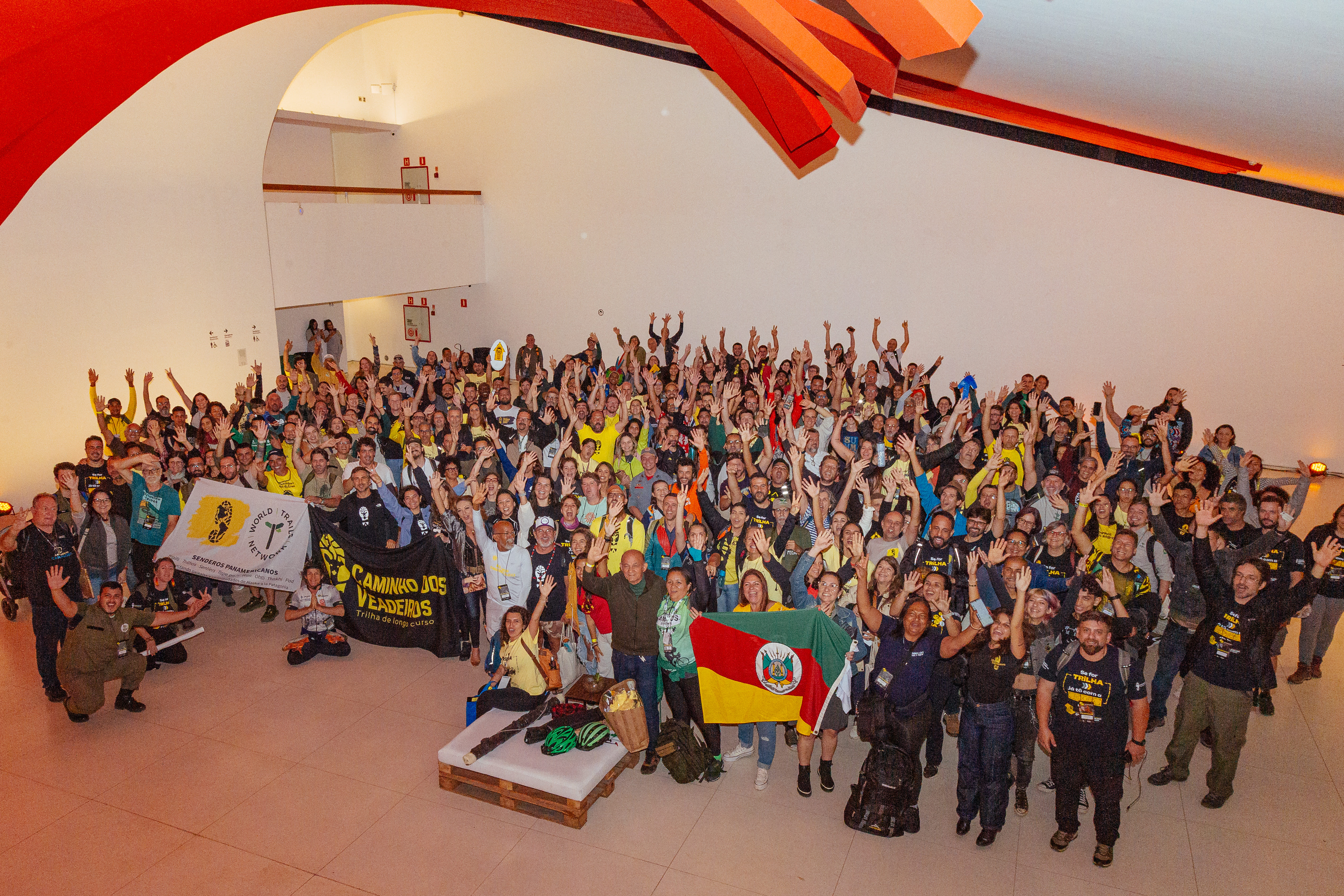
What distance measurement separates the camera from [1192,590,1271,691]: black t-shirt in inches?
191

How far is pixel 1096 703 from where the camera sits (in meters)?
4.56

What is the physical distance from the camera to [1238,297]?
11.8 metres

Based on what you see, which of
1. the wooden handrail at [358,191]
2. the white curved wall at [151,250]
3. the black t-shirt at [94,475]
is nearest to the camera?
the black t-shirt at [94,475]

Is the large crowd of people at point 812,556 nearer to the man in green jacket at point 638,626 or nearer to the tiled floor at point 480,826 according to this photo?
the man in green jacket at point 638,626

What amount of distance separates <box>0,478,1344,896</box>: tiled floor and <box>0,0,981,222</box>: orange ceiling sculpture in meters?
3.62

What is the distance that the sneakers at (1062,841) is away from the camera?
16.0 feet

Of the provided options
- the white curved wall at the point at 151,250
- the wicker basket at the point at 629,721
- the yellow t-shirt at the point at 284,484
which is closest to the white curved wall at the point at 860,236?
the white curved wall at the point at 151,250

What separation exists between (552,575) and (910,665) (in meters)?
2.57

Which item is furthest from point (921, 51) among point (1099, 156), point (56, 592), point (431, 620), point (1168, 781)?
point (1099, 156)

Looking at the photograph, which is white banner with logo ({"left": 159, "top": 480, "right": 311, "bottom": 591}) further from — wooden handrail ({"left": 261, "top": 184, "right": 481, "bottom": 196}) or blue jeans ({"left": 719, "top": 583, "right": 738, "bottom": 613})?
wooden handrail ({"left": 261, "top": 184, "right": 481, "bottom": 196})

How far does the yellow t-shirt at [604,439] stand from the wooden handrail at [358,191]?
7652mm

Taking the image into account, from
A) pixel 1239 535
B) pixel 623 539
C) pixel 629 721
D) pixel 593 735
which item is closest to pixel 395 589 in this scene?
pixel 623 539

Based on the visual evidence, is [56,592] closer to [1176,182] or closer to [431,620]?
[431,620]

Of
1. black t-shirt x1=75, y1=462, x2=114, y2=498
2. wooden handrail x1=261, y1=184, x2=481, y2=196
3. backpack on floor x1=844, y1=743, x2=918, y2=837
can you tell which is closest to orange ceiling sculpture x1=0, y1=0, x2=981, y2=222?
black t-shirt x1=75, y1=462, x2=114, y2=498
